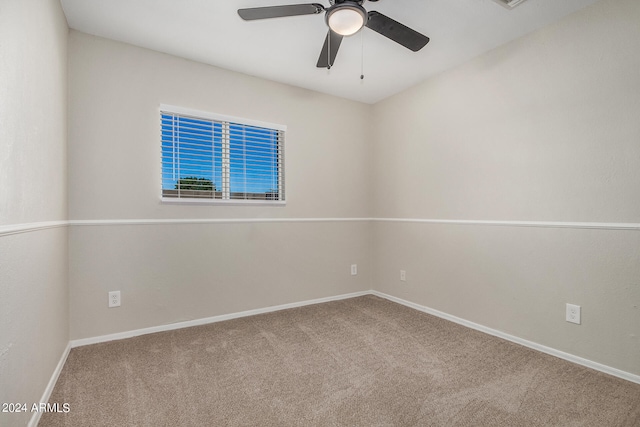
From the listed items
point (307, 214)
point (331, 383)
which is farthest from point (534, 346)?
point (307, 214)

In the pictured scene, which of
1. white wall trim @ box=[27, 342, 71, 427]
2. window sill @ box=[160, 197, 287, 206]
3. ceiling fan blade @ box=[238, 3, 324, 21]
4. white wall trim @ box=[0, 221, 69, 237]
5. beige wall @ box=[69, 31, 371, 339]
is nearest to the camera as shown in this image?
white wall trim @ box=[0, 221, 69, 237]

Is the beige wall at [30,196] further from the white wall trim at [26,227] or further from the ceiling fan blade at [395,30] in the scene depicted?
the ceiling fan blade at [395,30]

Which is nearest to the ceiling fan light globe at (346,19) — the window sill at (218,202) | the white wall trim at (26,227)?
the white wall trim at (26,227)

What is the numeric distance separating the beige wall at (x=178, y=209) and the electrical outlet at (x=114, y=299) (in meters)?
0.04

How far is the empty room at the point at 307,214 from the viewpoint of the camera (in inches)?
60.8

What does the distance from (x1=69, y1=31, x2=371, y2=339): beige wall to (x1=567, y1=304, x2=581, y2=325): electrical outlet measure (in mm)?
2058

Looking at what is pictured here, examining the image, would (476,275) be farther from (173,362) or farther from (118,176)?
(118,176)

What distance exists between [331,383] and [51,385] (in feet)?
5.13

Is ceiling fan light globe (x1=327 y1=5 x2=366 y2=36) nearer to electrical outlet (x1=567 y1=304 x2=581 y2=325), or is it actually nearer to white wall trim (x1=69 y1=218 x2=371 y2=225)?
white wall trim (x1=69 y1=218 x2=371 y2=225)

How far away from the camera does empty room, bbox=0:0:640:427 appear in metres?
1.54

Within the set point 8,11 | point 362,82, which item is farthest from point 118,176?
point 362,82

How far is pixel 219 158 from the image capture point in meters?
2.87

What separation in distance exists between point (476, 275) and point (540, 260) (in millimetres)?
525

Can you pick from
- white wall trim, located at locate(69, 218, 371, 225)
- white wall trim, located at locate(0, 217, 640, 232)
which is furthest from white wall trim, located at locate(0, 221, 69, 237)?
white wall trim, located at locate(69, 218, 371, 225)
